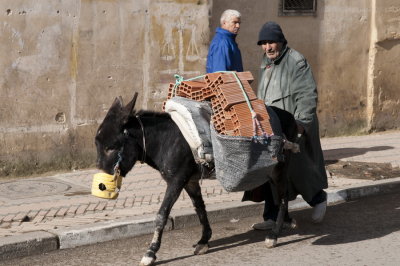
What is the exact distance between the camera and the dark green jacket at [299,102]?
7.36m

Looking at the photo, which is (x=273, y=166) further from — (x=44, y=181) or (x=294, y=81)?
(x=44, y=181)

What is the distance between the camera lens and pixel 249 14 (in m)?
12.2

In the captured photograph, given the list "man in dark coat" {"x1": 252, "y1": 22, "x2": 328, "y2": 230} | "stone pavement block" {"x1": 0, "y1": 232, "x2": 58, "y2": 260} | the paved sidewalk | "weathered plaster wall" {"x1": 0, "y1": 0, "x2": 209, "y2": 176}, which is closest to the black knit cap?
"man in dark coat" {"x1": 252, "y1": 22, "x2": 328, "y2": 230}

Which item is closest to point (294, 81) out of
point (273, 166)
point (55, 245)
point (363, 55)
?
point (273, 166)

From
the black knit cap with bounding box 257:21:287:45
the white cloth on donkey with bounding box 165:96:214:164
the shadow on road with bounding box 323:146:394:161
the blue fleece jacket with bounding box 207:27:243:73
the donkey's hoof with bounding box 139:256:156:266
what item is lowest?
the shadow on road with bounding box 323:146:394:161

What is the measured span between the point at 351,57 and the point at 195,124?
7.36 meters

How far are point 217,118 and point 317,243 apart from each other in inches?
66.4

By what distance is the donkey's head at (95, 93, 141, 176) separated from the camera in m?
6.40

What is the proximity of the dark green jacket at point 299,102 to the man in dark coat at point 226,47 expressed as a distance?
133cm

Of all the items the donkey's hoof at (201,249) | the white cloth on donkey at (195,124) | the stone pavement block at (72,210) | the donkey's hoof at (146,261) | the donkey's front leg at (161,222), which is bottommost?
the donkey's hoof at (201,249)

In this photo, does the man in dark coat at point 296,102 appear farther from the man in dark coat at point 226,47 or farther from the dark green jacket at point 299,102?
the man in dark coat at point 226,47

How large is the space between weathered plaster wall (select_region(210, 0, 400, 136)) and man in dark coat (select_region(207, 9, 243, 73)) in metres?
3.26

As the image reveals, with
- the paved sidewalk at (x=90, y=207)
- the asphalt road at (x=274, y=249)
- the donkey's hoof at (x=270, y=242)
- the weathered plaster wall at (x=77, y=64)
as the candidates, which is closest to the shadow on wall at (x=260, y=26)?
the weathered plaster wall at (x=77, y=64)

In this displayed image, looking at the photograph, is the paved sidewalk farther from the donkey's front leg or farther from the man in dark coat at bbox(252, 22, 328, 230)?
the donkey's front leg
